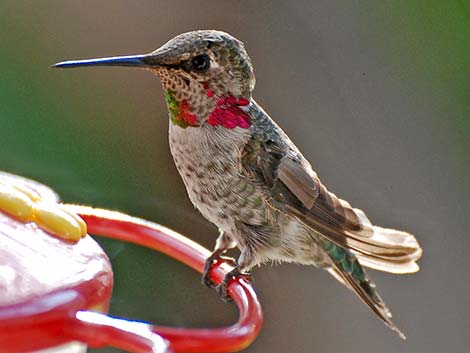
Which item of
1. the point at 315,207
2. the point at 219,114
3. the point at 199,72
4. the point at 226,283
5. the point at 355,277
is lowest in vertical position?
the point at 355,277

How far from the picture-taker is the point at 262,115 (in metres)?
3.14

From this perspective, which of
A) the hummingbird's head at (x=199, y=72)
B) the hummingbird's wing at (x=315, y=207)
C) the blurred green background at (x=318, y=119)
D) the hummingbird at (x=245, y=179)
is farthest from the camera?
the blurred green background at (x=318, y=119)

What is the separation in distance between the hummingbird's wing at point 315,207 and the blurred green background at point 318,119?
7.04ft

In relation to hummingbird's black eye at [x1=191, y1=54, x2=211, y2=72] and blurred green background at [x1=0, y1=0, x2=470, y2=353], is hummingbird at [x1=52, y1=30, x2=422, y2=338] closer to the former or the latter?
hummingbird's black eye at [x1=191, y1=54, x2=211, y2=72]

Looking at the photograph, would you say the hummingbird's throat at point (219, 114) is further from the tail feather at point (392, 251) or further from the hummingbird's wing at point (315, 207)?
the tail feather at point (392, 251)

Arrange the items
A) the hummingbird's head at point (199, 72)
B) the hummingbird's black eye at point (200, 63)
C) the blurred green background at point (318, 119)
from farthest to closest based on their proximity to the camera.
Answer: the blurred green background at point (318, 119) < the hummingbird's black eye at point (200, 63) < the hummingbird's head at point (199, 72)

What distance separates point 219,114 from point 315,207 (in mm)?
435

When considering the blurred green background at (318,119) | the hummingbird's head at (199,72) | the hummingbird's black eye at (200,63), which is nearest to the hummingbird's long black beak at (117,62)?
the hummingbird's head at (199,72)

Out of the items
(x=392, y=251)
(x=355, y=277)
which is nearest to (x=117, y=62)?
(x=392, y=251)

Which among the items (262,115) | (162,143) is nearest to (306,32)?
(162,143)

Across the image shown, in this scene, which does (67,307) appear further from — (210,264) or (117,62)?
(210,264)

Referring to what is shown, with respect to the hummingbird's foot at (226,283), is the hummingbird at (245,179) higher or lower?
higher

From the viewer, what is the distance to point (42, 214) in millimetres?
2254

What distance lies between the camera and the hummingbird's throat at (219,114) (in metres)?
2.86
